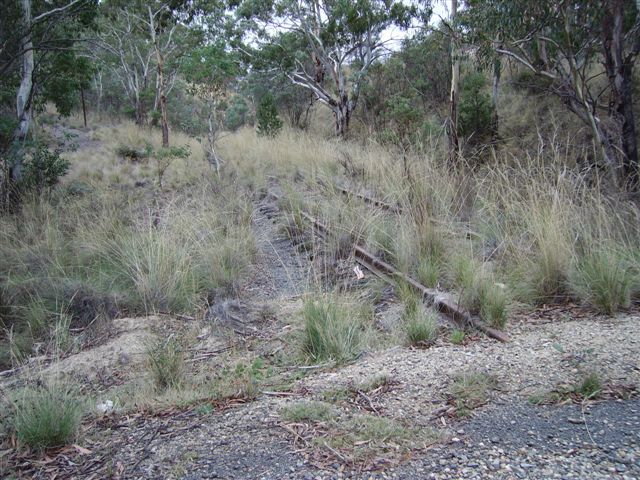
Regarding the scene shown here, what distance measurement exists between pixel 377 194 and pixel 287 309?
4023mm

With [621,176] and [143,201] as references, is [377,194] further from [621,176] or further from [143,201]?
[143,201]

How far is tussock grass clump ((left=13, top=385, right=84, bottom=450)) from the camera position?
2.91m

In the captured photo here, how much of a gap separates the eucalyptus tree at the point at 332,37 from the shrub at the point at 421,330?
15719 mm

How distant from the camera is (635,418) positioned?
2.59 meters

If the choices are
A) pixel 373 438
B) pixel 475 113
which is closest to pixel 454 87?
pixel 475 113

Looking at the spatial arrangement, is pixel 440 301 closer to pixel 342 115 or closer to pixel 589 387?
pixel 589 387

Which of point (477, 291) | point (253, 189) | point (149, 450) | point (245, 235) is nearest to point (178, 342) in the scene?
point (149, 450)

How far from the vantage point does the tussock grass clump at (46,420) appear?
9.55ft

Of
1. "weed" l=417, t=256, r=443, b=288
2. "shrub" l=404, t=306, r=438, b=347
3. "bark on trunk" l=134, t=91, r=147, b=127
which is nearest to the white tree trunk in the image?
"weed" l=417, t=256, r=443, b=288

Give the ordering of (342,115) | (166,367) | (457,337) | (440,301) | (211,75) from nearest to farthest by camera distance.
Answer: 1. (166,367)
2. (457,337)
3. (440,301)
4. (211,75)
5. (342,115)

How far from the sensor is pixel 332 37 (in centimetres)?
→ 2077

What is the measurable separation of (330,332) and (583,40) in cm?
1024

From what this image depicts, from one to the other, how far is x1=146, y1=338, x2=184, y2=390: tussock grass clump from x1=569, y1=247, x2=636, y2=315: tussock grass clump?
11.2ft

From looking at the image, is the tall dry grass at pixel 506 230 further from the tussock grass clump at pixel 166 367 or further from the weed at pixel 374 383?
the tussock grass clump at pixel 166 367
